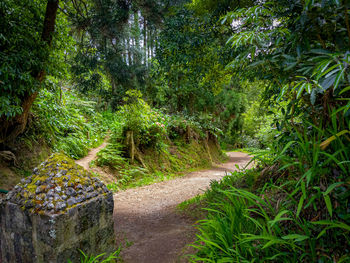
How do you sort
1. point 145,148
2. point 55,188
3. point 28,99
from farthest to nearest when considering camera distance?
point 145,148, point 28,99, point 55,188

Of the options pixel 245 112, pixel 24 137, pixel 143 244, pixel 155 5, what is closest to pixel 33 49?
A: pixel 24 137

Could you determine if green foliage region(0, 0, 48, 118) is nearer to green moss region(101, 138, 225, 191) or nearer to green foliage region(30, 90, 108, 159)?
green foliage region(30, 90, 108, 159)

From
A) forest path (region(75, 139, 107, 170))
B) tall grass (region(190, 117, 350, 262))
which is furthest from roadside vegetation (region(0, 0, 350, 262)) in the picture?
forest path (region(75, 139, 107, 170))

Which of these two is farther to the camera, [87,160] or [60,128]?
[60,128]

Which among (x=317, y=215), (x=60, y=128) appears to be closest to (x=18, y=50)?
(x=60, y=128)

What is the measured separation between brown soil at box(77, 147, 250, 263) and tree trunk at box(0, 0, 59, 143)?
2.18 meters

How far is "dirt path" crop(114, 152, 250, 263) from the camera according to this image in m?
2.80

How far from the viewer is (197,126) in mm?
12062

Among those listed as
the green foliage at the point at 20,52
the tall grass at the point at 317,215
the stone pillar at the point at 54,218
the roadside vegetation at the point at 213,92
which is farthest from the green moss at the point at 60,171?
the green foliage at the point at 20,52

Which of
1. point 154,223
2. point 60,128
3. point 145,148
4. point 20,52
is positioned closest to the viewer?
point 20,52

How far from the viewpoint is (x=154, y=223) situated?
13.4 feet

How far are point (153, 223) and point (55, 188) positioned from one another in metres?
2.65

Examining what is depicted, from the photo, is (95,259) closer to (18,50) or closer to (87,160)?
(18,50)

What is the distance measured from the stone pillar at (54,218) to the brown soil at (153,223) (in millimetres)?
876
